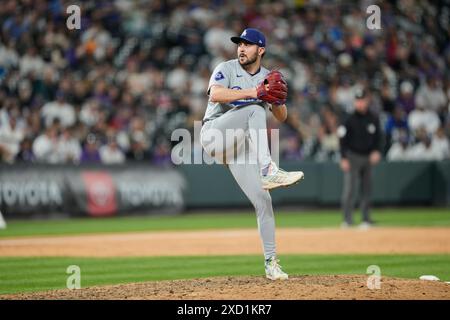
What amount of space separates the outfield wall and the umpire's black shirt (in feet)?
12.2

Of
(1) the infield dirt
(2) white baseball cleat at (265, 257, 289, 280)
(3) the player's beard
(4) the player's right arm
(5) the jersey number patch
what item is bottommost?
(1) the infield dirt

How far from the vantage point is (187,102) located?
20547mm

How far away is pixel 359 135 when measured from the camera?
53.9 feet

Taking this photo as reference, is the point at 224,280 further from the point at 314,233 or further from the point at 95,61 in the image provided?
the point at 95,61

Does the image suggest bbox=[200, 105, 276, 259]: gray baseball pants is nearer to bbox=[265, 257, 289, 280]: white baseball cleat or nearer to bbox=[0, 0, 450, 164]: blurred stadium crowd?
bbox=[265, 257, 289, 280]: white baseball cleat

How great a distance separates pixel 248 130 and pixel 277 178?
566 millimetres

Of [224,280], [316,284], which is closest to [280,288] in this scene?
[316,284]

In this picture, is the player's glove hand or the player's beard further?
the player's beard

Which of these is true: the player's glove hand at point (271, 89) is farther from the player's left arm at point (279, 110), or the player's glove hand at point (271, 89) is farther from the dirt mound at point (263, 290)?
the dirt mound at point (263, 290)

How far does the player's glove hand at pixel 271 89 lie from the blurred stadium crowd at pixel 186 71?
11428 mm

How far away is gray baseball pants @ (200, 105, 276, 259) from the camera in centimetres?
798

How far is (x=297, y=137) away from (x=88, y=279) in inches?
498

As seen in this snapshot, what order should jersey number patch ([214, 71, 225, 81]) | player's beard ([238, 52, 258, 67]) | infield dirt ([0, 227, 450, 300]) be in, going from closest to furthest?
infield dirt ([0, 227, 450, 300]), jersey number patch ([214, 71, 225, 81]), player's beard ([238, 52, 258, 67])

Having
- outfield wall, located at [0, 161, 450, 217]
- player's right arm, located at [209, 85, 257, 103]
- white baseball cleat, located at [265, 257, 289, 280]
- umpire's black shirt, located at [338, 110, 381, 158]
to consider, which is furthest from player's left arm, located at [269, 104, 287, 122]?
outfield wall, located at [0, 161, 450, 217]
